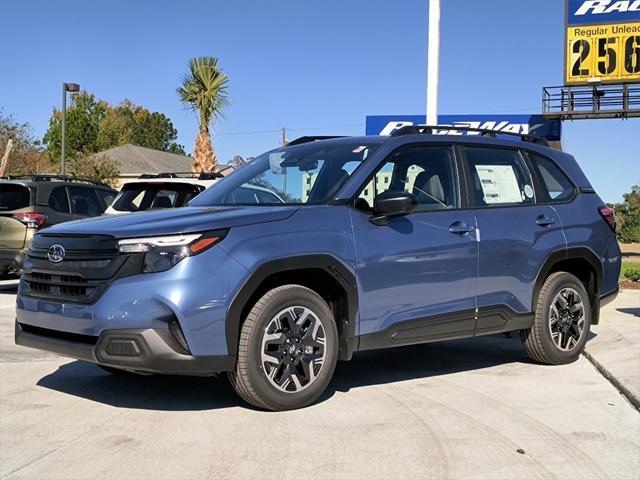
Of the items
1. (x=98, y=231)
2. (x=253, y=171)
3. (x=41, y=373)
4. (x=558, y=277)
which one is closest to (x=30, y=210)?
(x=41, y=373)

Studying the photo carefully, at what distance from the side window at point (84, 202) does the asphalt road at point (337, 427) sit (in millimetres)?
5851

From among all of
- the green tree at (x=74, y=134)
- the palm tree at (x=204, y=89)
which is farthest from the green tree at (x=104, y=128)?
the palm tree at (x=204, y=89)

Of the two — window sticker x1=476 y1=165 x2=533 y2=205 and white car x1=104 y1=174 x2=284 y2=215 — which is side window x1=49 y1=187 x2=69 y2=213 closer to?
white car x1=104 y1=174 x2=284 y2=215

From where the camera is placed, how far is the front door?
5.28 meters

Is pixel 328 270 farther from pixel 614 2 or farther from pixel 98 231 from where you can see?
pixel 614 2

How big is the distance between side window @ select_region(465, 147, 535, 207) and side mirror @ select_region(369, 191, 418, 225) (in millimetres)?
1025

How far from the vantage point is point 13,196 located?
11562mm

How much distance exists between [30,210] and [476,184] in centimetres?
769

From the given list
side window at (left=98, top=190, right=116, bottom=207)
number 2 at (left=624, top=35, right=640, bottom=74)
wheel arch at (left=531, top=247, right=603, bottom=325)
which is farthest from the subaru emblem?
number 2 at (left=624, top=35, right=640, bottom=74)

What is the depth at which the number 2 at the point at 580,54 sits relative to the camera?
2562 cm

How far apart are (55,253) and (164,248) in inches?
35.4

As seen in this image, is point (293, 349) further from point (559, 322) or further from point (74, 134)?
point (74, 134)

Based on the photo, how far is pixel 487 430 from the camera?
4746 millimetres

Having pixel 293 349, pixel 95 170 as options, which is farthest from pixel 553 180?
pixel 95 170
